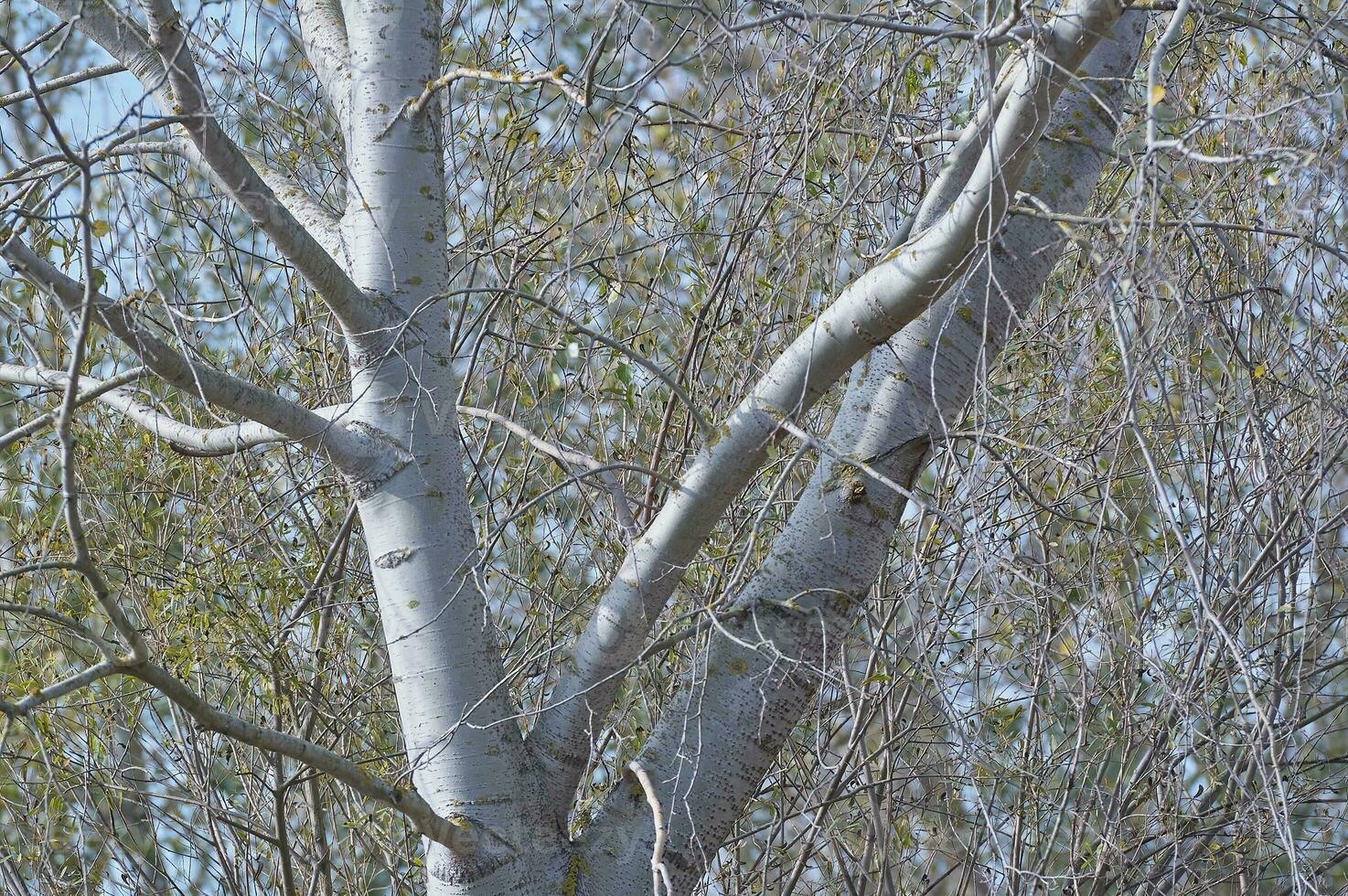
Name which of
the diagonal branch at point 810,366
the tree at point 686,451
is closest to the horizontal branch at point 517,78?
the tree at point 686,451

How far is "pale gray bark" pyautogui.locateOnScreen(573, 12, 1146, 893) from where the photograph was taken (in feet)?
7.25

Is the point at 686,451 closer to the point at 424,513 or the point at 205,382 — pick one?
the point at 424,513

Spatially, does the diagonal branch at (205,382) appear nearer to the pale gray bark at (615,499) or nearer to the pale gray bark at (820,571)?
the pale gray bark at (615,499)

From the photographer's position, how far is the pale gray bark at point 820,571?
87.0 inches

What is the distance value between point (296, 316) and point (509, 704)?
5.83 feet

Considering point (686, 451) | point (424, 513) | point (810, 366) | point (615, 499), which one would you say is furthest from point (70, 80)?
point (686, 451)

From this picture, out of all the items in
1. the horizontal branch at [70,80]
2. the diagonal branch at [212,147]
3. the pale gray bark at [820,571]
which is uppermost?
the horizontal branch at [70,80]

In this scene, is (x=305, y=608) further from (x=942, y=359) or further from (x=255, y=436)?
(x=942, y=359)

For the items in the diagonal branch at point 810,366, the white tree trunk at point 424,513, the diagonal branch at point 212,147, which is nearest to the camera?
the diagonal branch at point 810,366

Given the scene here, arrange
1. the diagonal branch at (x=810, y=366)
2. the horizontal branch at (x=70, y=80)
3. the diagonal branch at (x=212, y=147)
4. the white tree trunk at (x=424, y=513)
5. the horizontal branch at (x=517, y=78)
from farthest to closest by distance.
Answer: the horizontal branch at (x=70, y=80), the white tree trunk at (x=424, y=513), the horizontal branch at (x=517, y=78), the diagonal branch at (x=212, y=147), the diagonal branch at (x=810, y=366)

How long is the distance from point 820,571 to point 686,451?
44.0 inches

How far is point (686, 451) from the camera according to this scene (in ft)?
10.8

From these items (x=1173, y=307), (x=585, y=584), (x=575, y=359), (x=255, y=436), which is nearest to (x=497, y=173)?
(x=575, y=359)

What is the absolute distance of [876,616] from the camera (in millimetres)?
2844
